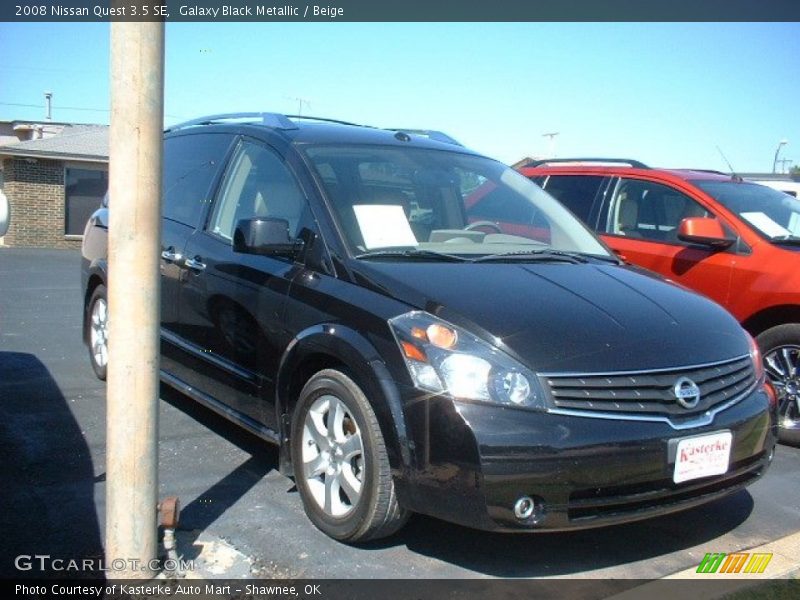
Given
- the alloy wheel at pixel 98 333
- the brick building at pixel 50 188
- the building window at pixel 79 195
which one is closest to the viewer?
the alloy wheel at pixel 98 333

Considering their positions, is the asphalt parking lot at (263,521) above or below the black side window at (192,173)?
below

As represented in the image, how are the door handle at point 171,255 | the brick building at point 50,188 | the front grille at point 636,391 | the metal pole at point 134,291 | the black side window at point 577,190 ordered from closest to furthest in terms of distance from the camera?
the metal pole at point 134,291
the front grille at point 636,391
the door handle at point 171,255
the black side window at point 577,190
the brick building at point 50,188

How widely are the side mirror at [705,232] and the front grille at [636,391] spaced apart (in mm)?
2396

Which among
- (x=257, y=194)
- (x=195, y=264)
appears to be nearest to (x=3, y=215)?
(x=195, y=264)

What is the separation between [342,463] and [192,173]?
258 cm

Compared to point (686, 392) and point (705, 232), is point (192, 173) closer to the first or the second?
point (686, 392)

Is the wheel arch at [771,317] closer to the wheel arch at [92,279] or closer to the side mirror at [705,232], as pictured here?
the side mirror at [705,232]

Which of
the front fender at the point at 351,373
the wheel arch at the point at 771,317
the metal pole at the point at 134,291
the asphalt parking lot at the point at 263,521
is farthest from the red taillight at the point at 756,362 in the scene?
the metal pole at the point at 134,291

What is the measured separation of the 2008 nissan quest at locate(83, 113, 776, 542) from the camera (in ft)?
10.3

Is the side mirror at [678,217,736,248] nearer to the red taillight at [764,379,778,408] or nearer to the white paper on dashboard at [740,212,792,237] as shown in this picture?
the white paper on dashboard at [740,212,792,237]

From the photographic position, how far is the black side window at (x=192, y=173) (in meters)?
5.07

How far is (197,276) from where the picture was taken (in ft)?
15.6

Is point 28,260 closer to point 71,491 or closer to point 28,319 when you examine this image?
point 28,319

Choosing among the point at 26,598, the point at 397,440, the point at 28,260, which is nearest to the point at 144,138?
the point at 397,440
